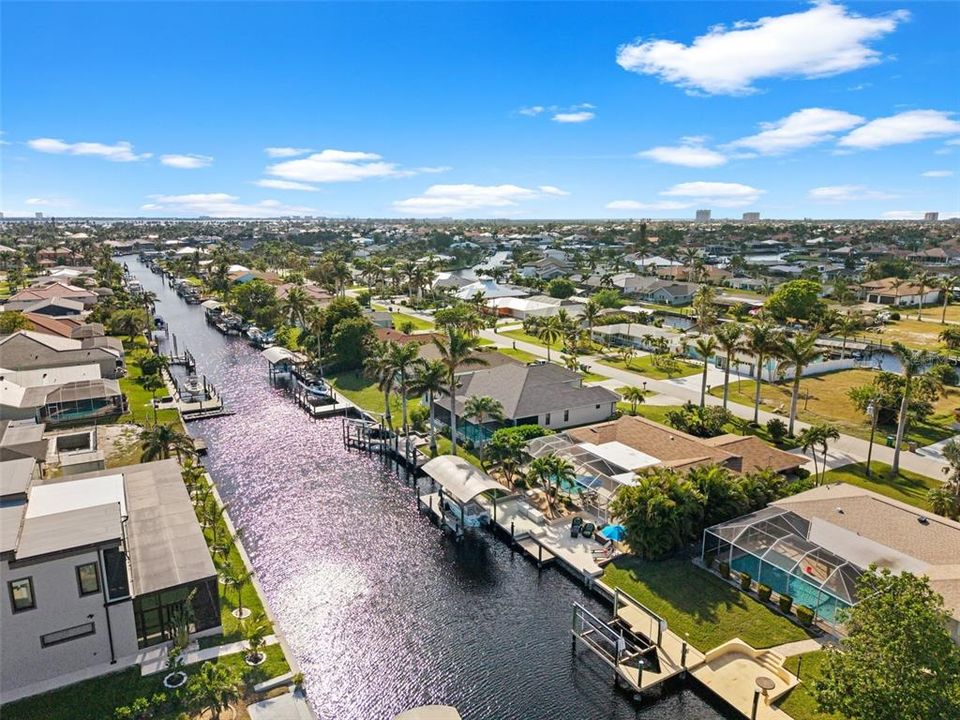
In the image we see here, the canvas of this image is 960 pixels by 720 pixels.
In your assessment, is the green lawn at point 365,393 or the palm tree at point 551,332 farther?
the palm tree at point 551,332

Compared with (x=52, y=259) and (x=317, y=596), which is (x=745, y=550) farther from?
(x=52, y=259)

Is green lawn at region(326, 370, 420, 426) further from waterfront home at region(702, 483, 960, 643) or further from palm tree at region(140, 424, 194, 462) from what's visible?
waterfront home at region(702, 483, 960, 643)

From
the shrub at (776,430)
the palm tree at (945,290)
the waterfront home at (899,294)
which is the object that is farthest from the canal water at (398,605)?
the waterfront home at (899,294)

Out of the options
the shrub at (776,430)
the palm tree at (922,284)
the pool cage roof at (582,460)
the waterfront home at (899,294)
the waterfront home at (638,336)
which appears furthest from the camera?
the waterfront home at (899,294)

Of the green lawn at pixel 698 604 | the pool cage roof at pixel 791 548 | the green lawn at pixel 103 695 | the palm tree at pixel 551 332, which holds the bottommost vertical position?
the green lawn at pixel 698 604

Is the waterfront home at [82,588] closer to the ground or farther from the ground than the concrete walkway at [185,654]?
farther from the ground

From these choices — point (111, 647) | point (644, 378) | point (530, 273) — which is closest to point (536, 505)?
point (111, 647)

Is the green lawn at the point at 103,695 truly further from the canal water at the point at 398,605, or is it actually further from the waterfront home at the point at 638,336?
the waterfront home at the point at 638,336

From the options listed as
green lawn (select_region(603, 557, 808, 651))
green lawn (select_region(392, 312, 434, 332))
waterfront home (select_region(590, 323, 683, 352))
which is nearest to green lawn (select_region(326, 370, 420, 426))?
green lawn (select_region(392, 312, 434, 332))
